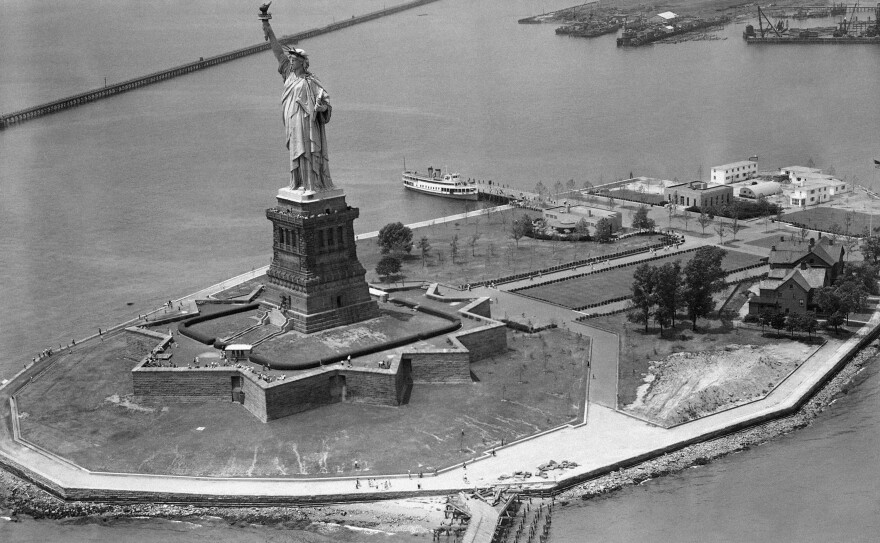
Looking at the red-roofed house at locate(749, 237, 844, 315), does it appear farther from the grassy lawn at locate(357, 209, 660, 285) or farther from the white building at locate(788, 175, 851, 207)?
the white building at locate(788, 175, 851, 207)

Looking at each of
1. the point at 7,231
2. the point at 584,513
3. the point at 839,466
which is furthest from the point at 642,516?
the point at 7,231

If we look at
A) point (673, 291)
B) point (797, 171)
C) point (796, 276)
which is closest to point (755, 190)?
point (797, 171)

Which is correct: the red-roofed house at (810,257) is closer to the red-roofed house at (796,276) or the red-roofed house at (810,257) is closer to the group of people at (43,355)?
the red-roofed house at (796,276)

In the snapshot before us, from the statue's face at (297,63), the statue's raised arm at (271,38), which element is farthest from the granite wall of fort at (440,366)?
the statue's raised arm at (271,38)

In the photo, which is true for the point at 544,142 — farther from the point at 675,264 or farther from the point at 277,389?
the point at 277,389

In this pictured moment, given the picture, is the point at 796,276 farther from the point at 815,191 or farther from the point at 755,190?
the point at 755,190
